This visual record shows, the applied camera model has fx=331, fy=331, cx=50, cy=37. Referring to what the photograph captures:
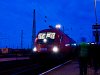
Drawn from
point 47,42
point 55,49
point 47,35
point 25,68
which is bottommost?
point 25,68

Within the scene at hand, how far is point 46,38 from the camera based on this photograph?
110 ft

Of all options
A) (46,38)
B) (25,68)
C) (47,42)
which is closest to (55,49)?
(47,42)

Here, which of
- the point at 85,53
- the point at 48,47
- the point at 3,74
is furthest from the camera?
the point at 48,47

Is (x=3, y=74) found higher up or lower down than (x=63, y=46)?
lower down

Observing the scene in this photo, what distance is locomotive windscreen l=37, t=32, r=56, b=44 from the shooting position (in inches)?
1316

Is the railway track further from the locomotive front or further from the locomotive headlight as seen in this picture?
the locomotive headlight

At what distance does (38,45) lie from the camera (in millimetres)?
33562

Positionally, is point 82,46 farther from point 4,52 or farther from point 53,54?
point 4,52

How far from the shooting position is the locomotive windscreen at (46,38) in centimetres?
3344

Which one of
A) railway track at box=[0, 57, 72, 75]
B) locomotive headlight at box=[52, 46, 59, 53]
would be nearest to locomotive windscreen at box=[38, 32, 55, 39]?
locomotive headlight at box=[52, 46, 59, 53]

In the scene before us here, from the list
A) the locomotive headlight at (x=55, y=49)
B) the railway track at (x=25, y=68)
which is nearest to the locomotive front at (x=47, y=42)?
the locomotive headlight at (x=55, y=49)

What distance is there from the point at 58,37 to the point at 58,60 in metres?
2.68

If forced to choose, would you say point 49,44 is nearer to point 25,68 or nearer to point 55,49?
point 55,49

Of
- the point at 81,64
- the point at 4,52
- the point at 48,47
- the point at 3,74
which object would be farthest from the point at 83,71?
the point at 4,52
